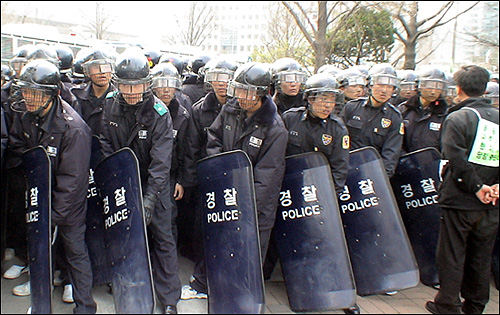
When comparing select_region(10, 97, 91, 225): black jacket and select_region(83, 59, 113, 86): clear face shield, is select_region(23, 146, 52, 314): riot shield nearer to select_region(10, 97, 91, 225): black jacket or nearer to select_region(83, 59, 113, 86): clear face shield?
select_region(10, 97, 91, 225): black jacket

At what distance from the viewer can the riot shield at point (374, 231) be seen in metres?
3.54

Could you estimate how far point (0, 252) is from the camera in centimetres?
350

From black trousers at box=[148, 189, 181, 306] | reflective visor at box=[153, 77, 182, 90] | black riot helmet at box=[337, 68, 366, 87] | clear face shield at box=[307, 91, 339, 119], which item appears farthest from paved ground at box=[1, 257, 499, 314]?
black riot helmet at box=[337, 68, 366, 87]

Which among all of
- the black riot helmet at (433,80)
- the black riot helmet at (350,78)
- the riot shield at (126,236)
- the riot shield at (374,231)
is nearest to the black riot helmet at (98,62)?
the riot shield at (126,236)

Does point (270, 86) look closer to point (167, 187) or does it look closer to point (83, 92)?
point (167, 187)

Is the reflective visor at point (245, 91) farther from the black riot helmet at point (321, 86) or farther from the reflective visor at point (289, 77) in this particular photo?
the reflective visor at point (289, 77)

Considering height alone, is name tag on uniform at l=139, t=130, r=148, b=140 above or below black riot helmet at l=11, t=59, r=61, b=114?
below

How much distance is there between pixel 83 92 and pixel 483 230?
3.78 m

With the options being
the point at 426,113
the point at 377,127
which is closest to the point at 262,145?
the point at 377,127

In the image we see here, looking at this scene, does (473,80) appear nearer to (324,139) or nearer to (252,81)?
(324,139)

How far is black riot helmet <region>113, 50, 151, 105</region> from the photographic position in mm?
3158

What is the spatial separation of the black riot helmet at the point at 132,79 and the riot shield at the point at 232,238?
74 cm

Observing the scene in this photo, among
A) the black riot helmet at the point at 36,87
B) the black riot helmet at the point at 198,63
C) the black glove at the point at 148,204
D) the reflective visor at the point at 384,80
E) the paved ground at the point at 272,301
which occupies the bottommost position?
the paved ground at the point at 272,301

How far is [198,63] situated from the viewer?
5.28 meters
